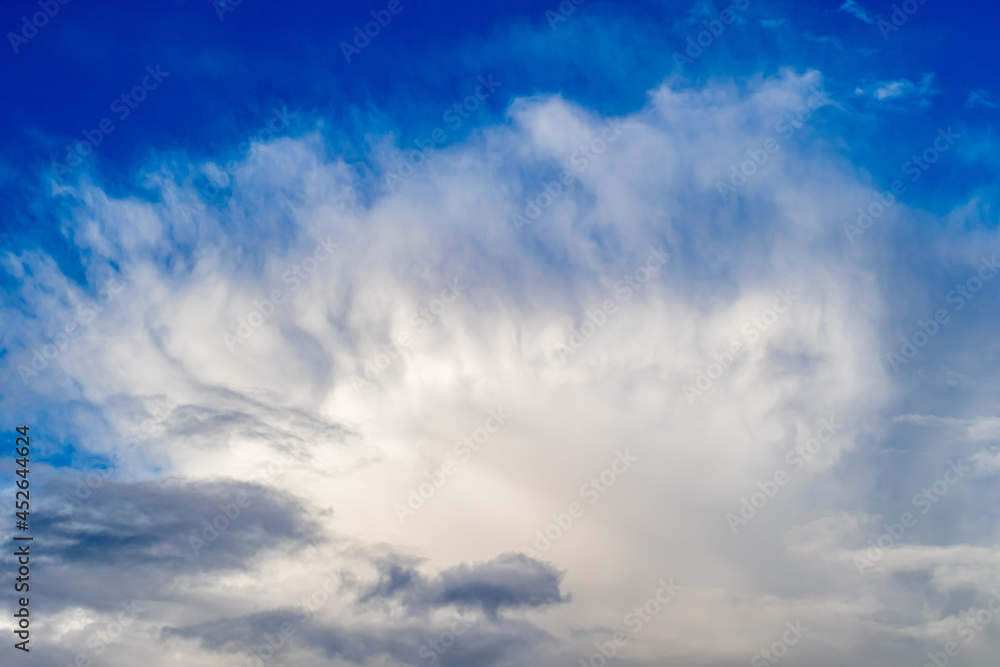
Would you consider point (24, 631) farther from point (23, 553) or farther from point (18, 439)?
point (18, 439)

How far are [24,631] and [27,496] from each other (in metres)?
29.3

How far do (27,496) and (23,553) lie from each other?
1236 cm

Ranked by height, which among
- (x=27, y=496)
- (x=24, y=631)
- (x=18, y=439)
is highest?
(x=18, y=439)

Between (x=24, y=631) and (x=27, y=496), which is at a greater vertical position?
(x=27, y=496)

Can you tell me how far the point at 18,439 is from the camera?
126312 millimetres

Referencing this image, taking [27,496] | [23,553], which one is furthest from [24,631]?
[27,496]

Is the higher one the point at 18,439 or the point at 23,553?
the point at 18,439

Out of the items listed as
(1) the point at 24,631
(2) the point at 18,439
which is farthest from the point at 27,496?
(1) the point at 24,631

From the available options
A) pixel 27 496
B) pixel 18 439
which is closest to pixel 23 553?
pixel 27 496

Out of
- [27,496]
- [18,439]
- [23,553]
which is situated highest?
[18,439]

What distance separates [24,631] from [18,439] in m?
41.5

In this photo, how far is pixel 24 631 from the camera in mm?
128500

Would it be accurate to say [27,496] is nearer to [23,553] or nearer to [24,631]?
[23,553]

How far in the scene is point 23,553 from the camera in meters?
128
